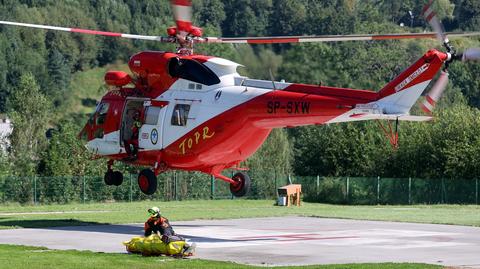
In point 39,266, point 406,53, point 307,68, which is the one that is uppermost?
point 406,53

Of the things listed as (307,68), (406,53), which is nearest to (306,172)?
(307,68)

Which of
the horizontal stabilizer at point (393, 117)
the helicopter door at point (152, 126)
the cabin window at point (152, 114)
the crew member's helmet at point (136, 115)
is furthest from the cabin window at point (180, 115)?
the horizontal stabilizer at point (393, 117)

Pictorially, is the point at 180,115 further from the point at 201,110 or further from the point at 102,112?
the point at 102,112

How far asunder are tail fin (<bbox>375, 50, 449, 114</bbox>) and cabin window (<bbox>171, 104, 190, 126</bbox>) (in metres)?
8.33

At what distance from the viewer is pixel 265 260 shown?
99.6 ft

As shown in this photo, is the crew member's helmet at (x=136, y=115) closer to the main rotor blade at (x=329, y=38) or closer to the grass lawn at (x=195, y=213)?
the main rotor blade at (x=329, y=38)

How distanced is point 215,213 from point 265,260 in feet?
63.7

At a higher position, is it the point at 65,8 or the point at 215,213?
the point at 65,8

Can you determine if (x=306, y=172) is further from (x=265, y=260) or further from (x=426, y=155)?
(x=265, y=260)

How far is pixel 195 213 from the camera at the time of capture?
49.4m

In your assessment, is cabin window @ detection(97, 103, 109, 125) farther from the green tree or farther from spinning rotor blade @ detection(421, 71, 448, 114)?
the green tree

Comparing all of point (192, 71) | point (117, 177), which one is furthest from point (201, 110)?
point (117, 177)

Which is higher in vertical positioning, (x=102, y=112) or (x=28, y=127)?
(x=28, y=127)

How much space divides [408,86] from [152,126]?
10836 mm
